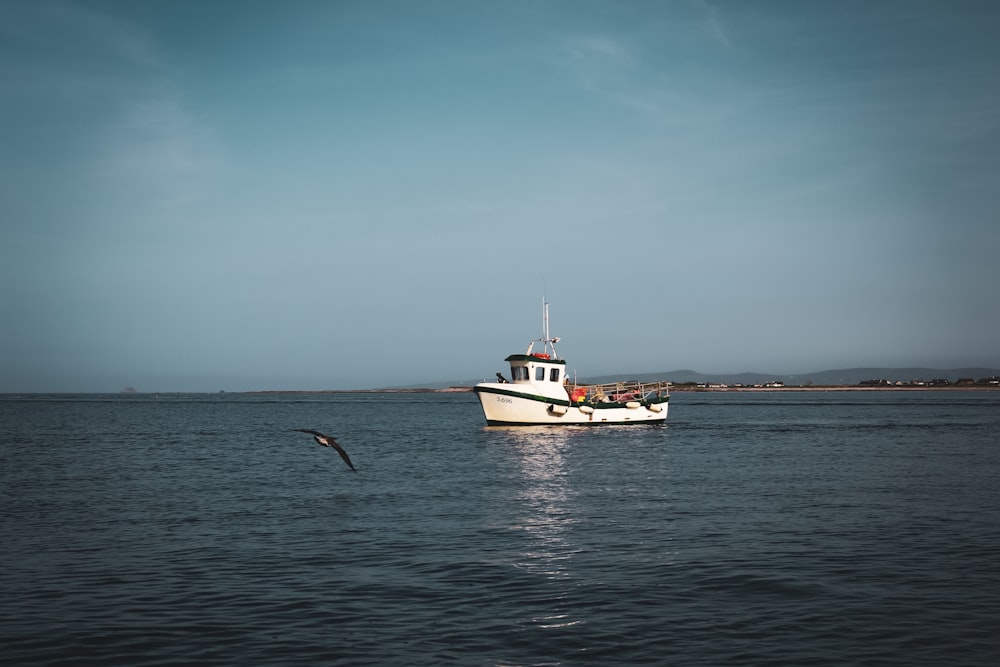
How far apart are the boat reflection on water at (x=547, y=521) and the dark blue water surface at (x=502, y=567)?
0.40 feet

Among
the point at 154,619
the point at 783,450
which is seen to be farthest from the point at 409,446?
the point at 154,619

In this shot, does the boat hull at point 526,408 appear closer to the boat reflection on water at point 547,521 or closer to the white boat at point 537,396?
the white boat at point 537,396

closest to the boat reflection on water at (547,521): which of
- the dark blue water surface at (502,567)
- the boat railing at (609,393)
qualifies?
the dark blue water surface at (502,567)

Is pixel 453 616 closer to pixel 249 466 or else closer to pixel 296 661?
pixel 296 661

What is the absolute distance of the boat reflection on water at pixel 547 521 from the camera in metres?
14.9

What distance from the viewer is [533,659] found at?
11.4 metres

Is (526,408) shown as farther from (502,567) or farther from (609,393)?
(502,567)

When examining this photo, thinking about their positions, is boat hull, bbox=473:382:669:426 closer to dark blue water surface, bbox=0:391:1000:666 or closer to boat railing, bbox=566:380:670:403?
boat railing, bbox=566:380:670:403

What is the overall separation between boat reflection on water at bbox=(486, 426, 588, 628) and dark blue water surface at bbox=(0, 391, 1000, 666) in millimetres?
122

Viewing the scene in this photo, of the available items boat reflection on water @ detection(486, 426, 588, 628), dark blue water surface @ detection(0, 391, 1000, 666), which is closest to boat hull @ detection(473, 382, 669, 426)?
boat reflection on water @ detection(486, 426, 588, 628)

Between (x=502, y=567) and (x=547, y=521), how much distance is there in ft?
20.4

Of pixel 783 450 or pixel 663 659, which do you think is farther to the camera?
pixel 783 450

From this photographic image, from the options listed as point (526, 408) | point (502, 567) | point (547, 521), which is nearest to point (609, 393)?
point (526, 408)

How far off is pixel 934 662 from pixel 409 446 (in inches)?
1765
